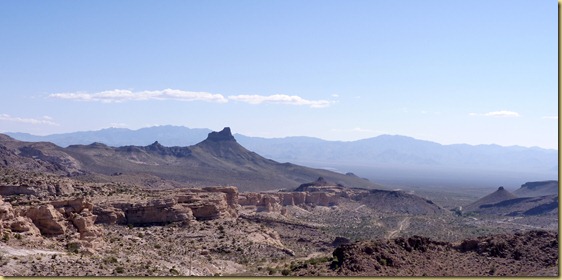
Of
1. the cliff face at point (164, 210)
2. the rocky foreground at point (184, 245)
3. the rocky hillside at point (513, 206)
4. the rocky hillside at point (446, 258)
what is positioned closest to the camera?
the rocky hillside at point (446, 258)

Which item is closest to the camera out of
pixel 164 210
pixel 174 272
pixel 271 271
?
pixel 174 272

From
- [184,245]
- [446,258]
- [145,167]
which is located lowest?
[184,245]

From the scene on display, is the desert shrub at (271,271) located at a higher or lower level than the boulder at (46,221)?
lower

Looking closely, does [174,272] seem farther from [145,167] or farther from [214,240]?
[145,167]

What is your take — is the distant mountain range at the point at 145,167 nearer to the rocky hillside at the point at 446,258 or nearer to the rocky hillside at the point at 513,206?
the rocky hillside at the point at 513,206

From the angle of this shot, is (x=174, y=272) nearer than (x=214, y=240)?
Yes

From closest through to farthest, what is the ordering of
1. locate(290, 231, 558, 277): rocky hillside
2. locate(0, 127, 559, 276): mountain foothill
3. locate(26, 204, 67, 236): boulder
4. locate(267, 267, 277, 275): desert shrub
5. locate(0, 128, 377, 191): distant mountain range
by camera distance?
1. locate(290, 231, 558, 277): rocky hillside
2. locate(0, 127, 559, 276): mountain foothill
3. locate(267, 267, 277, 275): desert shrub
4. locate(26, 204, 67, 236): boulder
5. locate(0, 128, 377, 191): distant mountain range

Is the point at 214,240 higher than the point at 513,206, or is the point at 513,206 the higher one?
the point at 214,240

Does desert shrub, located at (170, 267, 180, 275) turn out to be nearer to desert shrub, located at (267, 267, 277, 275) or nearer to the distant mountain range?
desert shrub, located at (267, 267, 277, 275)

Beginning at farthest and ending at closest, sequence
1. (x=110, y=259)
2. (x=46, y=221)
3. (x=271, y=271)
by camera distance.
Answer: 1. (x=46, y=221)
2. (x=271, y=271)
3. (x=110, y=259)

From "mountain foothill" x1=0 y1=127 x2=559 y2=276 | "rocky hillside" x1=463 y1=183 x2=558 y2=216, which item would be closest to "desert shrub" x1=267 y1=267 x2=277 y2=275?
"mountain foothill" x1=0 y1=127 x2=559 y2=276

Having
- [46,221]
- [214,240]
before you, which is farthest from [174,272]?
[214,240]

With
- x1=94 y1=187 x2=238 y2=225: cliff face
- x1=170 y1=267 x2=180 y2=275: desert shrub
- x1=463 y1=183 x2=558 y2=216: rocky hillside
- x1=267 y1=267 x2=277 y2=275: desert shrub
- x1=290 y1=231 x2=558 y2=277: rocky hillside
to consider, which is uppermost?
x1=94 y1=187 x2=238 y2=225: cliff face

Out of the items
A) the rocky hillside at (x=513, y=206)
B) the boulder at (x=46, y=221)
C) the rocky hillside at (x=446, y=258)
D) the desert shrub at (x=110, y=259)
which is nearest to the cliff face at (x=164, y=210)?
the boulder at (x=46, y=221)
